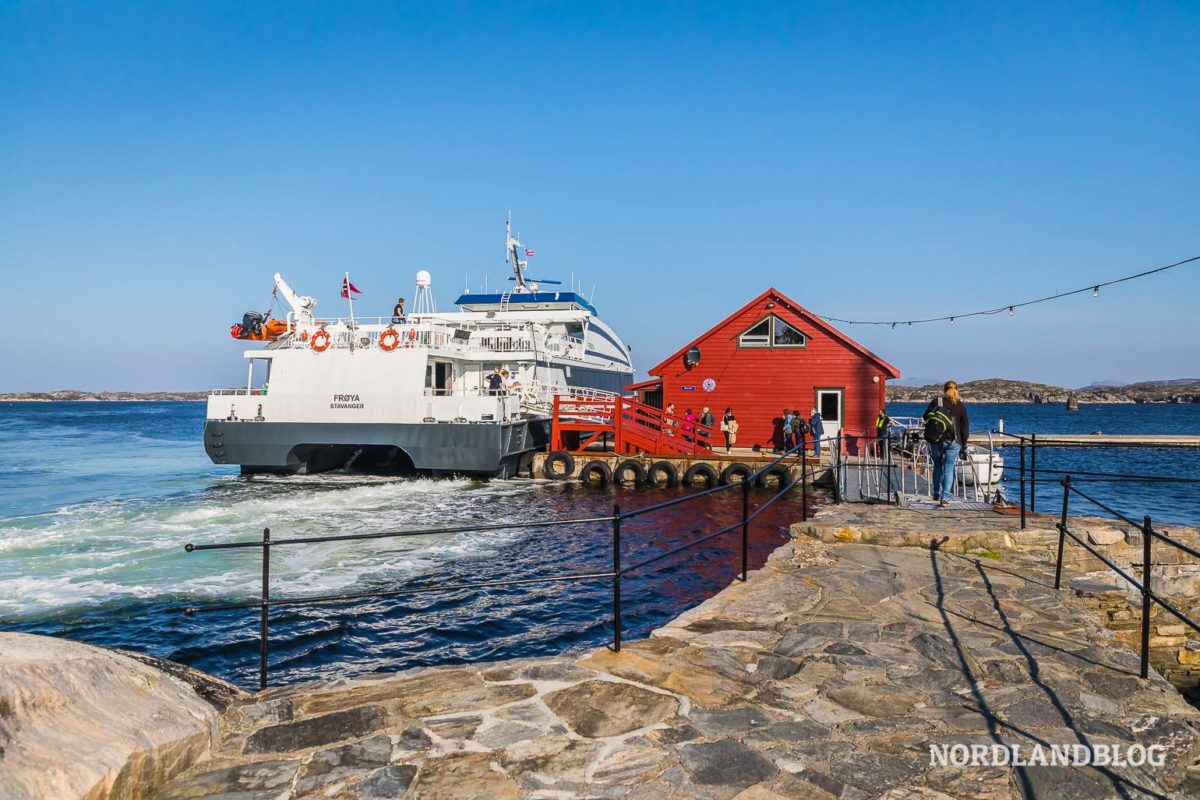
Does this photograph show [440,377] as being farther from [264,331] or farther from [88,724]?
[88,724]

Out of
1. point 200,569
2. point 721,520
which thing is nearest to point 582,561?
point 721,520

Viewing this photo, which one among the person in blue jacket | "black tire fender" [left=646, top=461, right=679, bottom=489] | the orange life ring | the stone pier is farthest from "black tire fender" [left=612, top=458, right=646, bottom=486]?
the stone pier

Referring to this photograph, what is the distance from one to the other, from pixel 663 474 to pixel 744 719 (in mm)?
19235

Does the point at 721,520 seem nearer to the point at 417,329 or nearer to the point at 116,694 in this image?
→ the point at 417,329

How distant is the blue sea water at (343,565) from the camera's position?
9172 millimetres

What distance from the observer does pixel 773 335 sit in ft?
82.6

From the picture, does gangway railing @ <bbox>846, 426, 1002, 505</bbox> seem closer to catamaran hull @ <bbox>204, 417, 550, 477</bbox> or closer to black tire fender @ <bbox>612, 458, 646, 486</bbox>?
black tire fender @ <bbox>612, 458, 646, 486</bbox>

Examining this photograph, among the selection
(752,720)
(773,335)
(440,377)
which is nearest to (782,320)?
(773,335)

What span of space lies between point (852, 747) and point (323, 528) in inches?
548

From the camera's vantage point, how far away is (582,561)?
43.9ft

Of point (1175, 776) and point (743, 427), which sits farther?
point (743, 427)

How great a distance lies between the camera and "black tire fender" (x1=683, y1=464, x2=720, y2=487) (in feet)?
74.1

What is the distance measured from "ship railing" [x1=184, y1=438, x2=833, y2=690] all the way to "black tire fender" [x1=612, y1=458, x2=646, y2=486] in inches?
142

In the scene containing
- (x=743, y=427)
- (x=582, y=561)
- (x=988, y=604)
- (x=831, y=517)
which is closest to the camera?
(x=988, y=604)
